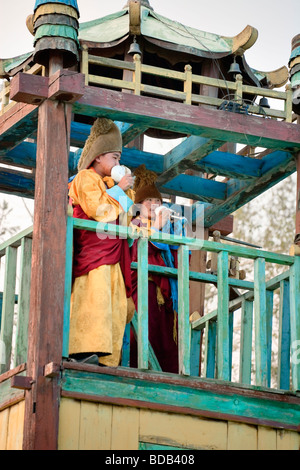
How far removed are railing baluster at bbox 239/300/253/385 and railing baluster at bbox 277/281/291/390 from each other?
33cm

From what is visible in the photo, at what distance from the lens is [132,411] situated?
1012 centimetres

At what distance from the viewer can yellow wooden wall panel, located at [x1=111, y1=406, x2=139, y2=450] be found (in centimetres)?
996

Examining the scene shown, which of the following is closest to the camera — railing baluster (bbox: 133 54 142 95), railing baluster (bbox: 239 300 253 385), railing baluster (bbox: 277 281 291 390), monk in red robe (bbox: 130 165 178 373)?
railing baluster (bbox: 133 54 142 95)

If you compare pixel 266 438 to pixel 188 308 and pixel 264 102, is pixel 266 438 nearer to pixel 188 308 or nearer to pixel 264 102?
pixel 188 308

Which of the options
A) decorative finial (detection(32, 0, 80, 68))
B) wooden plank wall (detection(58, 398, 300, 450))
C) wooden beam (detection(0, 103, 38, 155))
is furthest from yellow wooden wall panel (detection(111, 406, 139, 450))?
decorative finial (detection(32, 0, 80, 68))

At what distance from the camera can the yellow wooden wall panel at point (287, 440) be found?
10570mm

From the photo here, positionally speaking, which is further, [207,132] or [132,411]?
[207,132]

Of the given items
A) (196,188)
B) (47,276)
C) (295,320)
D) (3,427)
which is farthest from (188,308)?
(196,188)

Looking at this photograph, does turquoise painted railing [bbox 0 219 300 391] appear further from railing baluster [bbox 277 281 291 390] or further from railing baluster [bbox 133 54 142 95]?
railing baluster [bbox 133 54 142 95]

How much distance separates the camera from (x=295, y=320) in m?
11.0

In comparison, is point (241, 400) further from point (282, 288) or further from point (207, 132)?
point (207, 132)
